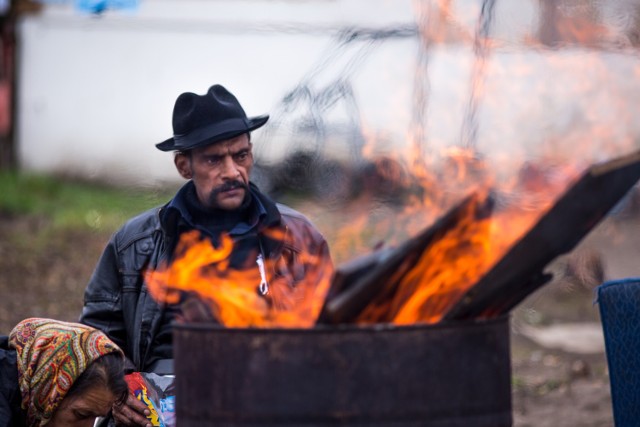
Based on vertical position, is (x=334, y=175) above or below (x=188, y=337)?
below

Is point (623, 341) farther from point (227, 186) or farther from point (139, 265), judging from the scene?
point (139, 265)

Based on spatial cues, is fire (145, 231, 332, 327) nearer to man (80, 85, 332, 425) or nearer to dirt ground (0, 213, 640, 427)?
man (80, 85, 332, 425)

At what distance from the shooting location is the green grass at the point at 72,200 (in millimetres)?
12578

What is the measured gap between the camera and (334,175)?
1264cm

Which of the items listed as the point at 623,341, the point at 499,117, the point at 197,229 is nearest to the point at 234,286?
the point at 197,229

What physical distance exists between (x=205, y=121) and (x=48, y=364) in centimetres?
131

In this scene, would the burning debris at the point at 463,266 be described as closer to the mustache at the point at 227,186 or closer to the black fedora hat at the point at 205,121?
the mustache at the point at 227,186

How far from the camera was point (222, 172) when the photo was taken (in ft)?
14.7

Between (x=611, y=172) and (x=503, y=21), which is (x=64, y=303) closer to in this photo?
(x=503, y=21)

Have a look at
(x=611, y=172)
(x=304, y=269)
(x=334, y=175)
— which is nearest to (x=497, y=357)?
(x=611, y=172)

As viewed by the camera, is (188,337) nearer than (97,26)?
Yes

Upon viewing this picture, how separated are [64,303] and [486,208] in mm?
7421

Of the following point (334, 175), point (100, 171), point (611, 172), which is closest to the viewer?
point (611, 172)

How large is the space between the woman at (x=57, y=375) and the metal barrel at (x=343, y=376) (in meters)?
0.94
